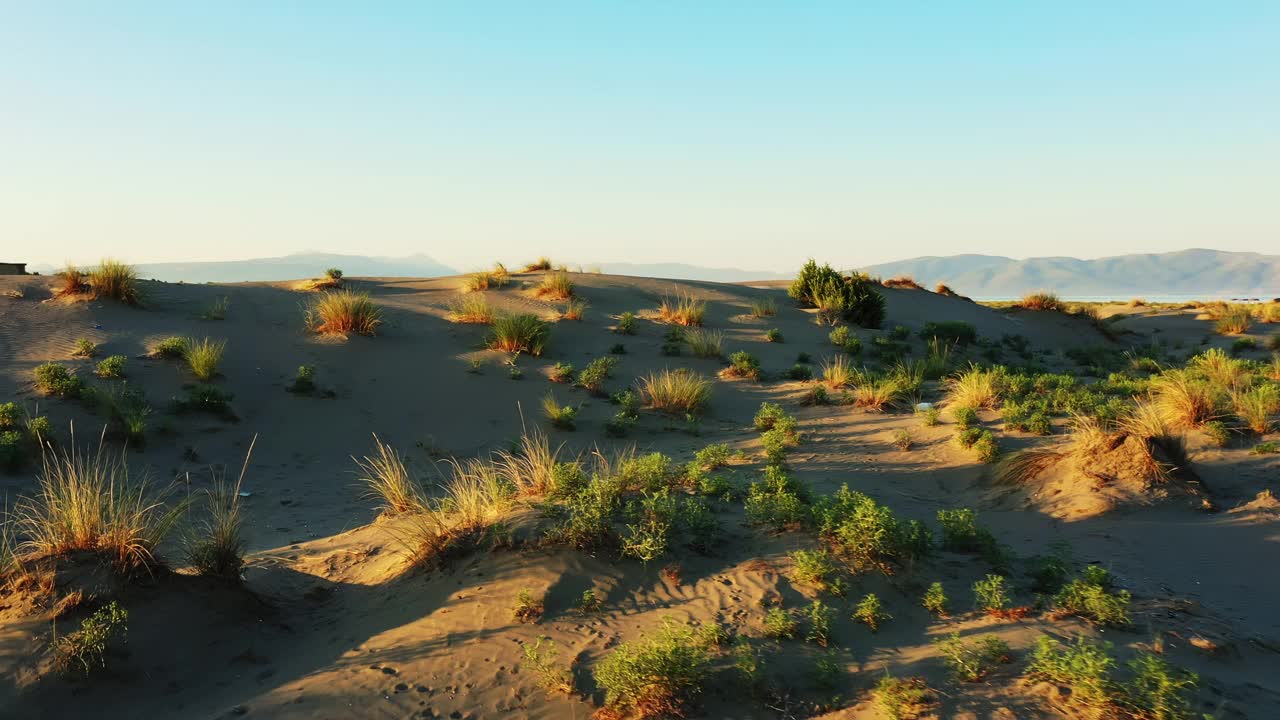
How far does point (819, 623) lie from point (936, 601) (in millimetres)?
937

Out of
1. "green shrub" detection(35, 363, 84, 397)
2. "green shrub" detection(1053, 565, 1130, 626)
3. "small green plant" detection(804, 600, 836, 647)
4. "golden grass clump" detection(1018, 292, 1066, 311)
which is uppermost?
"golden grass clump" detection(1018, 292, 1066, 311)

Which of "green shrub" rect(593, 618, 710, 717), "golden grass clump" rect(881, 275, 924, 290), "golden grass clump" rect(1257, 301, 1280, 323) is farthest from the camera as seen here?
"golden grass clump" rect(881, 275, 924, 290)

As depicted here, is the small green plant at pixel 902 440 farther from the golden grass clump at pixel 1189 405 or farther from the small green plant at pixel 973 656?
the small green plant at pixel 973 656

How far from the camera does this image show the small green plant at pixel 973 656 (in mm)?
3920

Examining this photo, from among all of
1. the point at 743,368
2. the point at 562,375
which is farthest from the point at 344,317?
the point at 743,368

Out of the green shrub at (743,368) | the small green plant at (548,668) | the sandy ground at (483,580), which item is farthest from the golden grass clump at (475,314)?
the small green plant at (548,668)

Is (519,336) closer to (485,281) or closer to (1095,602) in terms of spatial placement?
(485,281)

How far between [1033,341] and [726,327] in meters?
10.9

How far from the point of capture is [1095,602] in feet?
15.0

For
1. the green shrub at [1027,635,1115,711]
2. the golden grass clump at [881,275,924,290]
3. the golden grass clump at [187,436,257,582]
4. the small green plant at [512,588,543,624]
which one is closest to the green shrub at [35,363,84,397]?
the golden grass clump at [187,436,257,582]

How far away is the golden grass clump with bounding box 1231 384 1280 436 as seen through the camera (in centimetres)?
860

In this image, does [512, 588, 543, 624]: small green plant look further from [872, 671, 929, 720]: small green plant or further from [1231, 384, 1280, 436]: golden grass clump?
[1231, 384, 1280, 436]: golden grass clump

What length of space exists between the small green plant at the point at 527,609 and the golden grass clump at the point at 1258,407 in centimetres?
875

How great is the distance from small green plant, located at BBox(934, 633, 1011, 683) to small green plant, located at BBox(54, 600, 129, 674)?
15.6 ft
